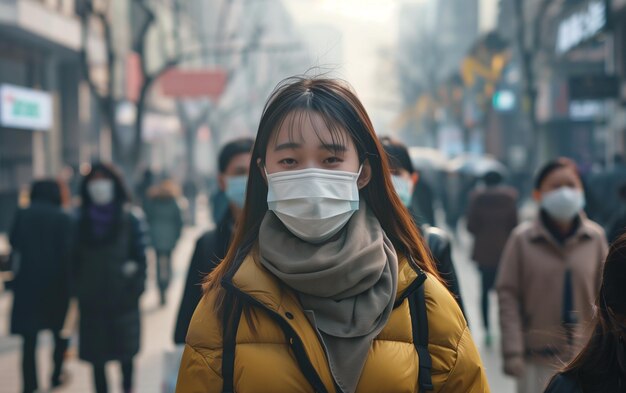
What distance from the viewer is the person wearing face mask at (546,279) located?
16.6ft

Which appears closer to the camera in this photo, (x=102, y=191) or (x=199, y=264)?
(x=199, y=264)

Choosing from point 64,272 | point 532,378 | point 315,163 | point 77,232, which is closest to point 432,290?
point 315,163

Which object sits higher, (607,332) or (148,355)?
(607,332)

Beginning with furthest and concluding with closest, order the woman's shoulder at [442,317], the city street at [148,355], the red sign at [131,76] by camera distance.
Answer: the red sign at [131,76], the city street at [148,355], the woman's shoulder at [442,317]

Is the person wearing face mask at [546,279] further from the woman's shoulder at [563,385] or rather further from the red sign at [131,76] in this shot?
the red sign at [131,76]

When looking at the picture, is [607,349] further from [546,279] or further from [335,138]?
[546,279]

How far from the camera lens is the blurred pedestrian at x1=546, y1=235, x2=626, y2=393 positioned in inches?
85.1

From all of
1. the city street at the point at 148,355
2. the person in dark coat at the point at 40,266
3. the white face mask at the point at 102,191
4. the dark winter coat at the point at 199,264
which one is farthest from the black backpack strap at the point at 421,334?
the person in dark coat at the point at 40,266

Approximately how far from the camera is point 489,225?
9789mm

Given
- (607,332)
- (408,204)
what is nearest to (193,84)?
(408,204)

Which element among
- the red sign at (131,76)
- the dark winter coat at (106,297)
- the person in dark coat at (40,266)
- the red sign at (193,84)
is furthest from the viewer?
the red sign at (131,76)

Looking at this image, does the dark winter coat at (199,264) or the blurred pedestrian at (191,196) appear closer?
the dark winter coat at (199,264)

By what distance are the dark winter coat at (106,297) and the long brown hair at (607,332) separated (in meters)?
4.55

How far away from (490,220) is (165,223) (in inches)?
179
